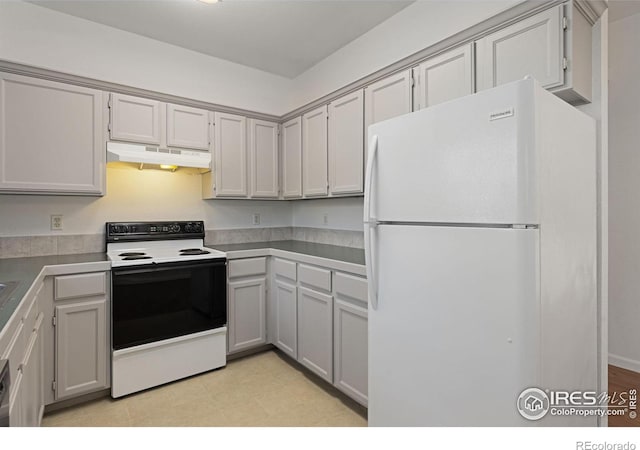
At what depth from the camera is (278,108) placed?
368cm

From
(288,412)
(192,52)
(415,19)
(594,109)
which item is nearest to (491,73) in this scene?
(594,109)

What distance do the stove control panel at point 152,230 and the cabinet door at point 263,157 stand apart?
0.62m

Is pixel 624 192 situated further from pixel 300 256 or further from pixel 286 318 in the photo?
pixel 286 318

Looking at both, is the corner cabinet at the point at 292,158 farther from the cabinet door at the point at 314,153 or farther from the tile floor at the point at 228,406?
the tile floor at the point at 228,406

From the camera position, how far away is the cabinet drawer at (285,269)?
265cm

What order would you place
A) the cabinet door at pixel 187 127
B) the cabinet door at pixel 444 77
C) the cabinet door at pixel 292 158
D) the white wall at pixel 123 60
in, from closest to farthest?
the cabinet door at pixel 444 77 < the white wall at pixel 123 60 < the cabinet door at pixel 187 127 < the cabinet door at pixel 292 158

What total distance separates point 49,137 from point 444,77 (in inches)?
Answer: 102

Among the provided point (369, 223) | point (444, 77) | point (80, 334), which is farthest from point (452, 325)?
point (80, 334)

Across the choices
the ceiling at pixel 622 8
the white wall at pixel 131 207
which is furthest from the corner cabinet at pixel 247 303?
the ceiling at pixel 622 8

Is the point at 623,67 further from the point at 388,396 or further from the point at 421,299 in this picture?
the point at 388,396

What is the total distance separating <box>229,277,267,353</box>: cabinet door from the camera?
274cm

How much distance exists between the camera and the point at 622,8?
2520 millimetres

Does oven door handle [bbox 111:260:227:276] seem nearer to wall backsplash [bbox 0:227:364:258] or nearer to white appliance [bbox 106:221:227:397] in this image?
white appliance [bbox 106:221:227:397]

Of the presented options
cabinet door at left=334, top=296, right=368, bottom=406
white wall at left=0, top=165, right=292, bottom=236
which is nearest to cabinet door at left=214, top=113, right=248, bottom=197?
white wall at left=0, top=165, right=292, bottom=236
